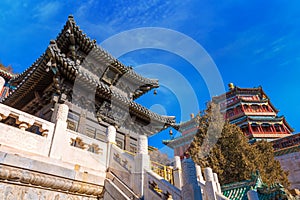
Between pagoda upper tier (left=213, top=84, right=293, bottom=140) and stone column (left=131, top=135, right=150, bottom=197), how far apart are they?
88.1ft

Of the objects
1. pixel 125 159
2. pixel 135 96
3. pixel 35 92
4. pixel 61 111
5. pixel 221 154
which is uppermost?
pixel 135 96

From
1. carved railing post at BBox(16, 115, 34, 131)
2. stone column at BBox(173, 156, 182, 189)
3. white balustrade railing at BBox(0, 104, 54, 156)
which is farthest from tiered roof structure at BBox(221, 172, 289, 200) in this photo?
carved railing post at BBox(16, 115, 34, 131)

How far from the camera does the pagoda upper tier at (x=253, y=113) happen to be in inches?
1167

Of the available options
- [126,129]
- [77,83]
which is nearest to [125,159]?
[77,83]

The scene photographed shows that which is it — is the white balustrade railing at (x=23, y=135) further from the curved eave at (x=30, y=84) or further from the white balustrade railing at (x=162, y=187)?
the curved eave at (x=30, y=84)

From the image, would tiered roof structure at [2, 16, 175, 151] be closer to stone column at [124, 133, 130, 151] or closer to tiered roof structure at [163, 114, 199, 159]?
stone column at [124, 133, 130, 151]

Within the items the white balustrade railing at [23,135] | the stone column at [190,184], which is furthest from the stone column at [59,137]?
the stone column at [190,184]

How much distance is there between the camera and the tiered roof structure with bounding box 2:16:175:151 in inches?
374

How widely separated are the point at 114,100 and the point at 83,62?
3394 millimetres

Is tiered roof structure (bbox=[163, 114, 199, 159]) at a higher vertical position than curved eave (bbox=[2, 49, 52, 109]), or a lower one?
higher

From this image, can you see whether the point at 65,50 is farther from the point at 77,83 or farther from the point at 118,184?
the point at 118,184

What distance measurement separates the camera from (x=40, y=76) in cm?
964

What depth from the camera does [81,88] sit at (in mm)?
10547

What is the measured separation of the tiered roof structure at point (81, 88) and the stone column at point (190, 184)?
23.7ft
